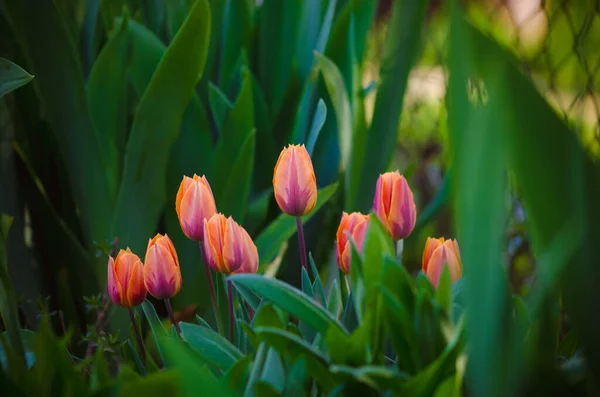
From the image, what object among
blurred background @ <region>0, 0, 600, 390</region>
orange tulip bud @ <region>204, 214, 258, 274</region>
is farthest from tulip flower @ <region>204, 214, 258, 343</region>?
blurred background @ <region>0, 0, 600, 390</region>

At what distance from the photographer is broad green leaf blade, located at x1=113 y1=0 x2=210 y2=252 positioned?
0.74 metres

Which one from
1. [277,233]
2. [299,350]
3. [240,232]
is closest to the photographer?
[299,350]

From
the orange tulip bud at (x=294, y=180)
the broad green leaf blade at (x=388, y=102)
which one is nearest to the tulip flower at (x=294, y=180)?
the orange tulip bud at (x=294, y=180)

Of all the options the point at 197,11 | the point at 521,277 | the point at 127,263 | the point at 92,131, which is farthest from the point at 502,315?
the point at 521,277

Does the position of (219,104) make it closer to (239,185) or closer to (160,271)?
(239,185)

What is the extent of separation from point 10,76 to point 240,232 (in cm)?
24

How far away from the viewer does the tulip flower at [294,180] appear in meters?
0.48

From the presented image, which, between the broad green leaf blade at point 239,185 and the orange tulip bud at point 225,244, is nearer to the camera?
the orange tulip bud at point 225,244

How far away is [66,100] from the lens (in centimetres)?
85

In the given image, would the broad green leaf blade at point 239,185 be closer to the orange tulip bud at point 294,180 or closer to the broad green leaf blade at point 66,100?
the broad green leaf blade at point 66,100

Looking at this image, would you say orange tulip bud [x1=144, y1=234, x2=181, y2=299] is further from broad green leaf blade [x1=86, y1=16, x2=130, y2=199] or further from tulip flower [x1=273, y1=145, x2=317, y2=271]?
broad green leaf blade [x1=86, y1=16, x2=130, y2=199]

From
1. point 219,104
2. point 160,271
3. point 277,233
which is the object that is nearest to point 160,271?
point 160,271

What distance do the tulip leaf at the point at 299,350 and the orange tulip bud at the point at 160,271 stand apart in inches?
5.1

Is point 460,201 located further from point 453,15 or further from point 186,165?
point 186,165
